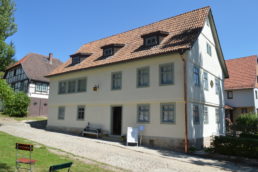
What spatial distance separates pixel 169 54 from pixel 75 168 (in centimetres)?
923

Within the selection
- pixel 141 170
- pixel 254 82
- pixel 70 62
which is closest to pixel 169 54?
pixel 141 170

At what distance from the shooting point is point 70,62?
2258 cm

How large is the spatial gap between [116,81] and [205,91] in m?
6.94

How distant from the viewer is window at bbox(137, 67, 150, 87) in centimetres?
1513

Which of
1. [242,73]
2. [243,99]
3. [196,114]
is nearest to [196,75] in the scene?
[196,114]

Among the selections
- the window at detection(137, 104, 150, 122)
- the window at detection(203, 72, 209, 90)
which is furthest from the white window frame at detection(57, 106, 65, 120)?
the window at detection(203, 72, 209, 90)

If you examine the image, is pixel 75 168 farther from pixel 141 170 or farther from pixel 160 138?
pixel 160 138

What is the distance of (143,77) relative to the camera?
50.4 feet

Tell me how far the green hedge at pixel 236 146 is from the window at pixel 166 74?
4541mm

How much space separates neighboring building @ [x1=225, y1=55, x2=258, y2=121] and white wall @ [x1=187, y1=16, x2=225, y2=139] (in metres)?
10.6

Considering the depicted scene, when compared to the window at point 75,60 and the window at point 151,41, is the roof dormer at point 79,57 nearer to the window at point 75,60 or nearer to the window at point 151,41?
the window at point 75,60

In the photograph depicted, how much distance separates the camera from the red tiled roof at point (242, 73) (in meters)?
28.8

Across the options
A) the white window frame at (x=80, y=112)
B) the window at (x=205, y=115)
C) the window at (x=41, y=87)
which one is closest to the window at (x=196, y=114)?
the window at (x=205, y=115)

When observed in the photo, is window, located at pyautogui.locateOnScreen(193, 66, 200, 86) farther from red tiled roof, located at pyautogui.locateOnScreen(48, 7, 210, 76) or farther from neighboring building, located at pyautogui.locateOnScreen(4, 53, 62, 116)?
neighboring building, located at pyautogui.locateOnScreen(4, 53, 62, 116)
